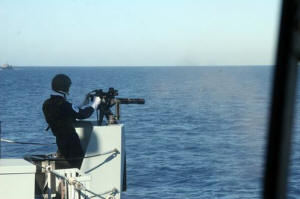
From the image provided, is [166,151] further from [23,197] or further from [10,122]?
[23,197]

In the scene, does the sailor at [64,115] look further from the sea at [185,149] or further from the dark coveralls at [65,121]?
the sea at [185,149]

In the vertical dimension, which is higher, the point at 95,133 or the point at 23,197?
the point at 95,133

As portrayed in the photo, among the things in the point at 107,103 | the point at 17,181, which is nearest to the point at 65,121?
the point at 107,103

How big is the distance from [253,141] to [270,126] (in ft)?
135

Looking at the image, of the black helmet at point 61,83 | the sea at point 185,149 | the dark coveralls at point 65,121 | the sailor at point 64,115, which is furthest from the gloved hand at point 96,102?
the sea at point 185,149

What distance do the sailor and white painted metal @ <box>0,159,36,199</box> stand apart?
960 mm

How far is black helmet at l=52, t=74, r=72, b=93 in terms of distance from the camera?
7.39m

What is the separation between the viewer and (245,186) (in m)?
25.1

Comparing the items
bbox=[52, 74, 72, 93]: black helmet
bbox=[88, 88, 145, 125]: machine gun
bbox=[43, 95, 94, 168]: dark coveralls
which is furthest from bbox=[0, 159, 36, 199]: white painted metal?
bbox=[88, 88, 145, 125]: machine gun

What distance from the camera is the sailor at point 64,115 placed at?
7.43m

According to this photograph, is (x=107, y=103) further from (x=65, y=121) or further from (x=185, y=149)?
(x=185, y=149)

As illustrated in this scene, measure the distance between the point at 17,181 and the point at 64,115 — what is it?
1.15m

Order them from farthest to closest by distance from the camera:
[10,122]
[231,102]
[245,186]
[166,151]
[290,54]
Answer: [231,102] → [10,122] → [166,151] → [245,186] → [290,54]

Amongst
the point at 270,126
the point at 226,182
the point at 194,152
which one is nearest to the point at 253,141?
the point at 194,152
